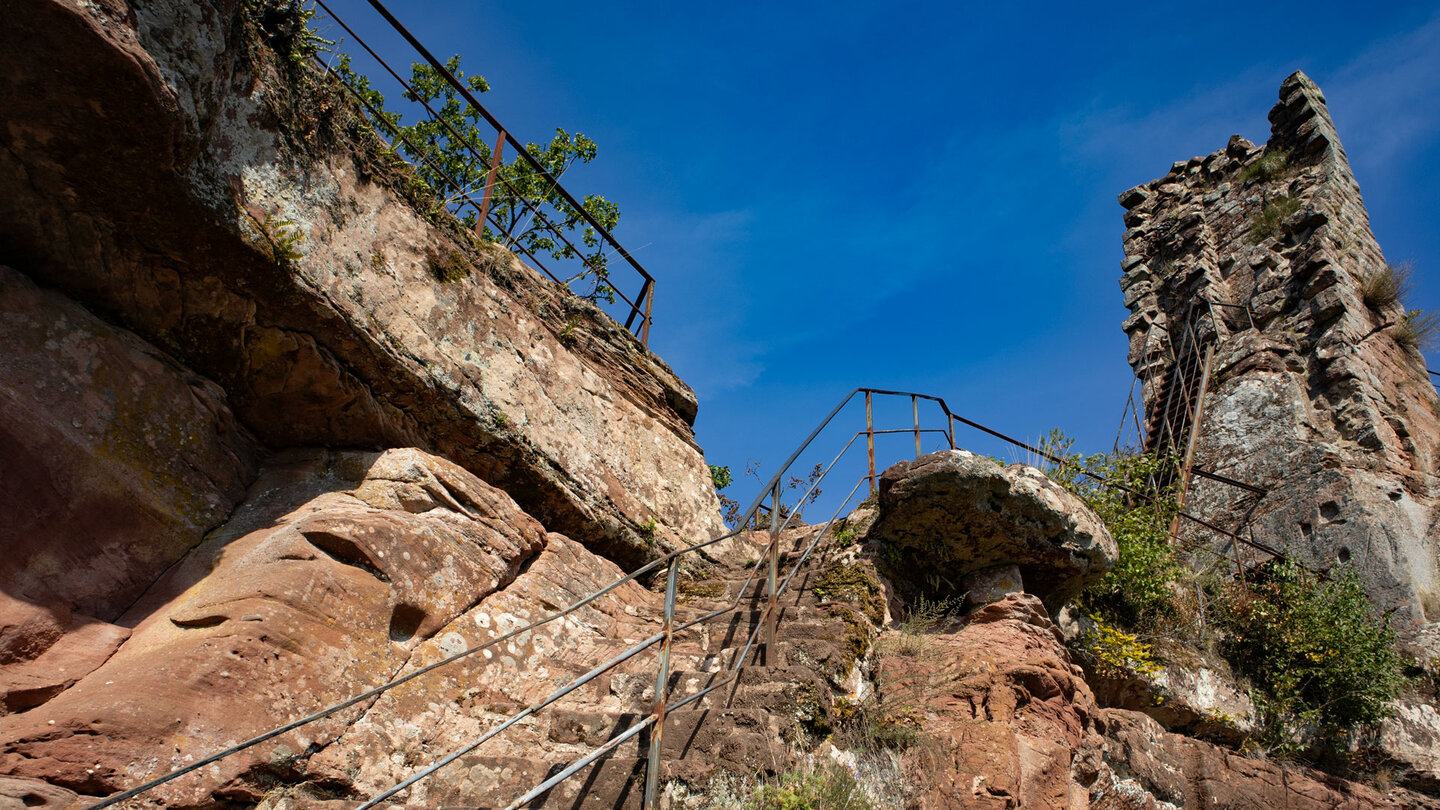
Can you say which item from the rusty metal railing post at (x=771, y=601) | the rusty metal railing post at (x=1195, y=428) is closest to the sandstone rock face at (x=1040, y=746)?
the rusty metal railing post at (x=771, y=601)

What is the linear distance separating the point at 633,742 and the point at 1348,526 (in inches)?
295

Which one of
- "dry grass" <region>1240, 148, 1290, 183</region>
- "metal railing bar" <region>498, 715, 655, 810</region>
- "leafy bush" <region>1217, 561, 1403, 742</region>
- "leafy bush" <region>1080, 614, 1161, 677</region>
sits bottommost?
"metal railing bar" <region>498, 715, 655, 810</region>

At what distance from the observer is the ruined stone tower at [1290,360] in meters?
8.09

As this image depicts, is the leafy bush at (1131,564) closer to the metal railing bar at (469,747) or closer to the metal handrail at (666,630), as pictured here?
the metal handrail at (666,630)

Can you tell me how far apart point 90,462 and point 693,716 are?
3.23 meters

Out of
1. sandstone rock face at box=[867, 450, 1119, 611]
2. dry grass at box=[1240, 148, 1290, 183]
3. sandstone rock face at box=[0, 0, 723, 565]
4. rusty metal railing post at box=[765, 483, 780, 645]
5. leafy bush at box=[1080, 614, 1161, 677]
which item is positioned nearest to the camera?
sandstone rock face at box=[0, 0, 723, 565]

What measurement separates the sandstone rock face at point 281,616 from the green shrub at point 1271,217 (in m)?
10.8

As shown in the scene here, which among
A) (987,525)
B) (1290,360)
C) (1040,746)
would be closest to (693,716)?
(1040,746)

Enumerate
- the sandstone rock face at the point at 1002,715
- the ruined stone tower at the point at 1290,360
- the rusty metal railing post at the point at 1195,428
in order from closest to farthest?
the sandstone rock face at the point at 1002,715 → the ruined stone tower at the point at 1290,360 → the rusty metal railing post at the point at 1195,428

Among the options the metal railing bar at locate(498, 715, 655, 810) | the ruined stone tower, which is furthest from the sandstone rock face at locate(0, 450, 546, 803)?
the ruined stone tower

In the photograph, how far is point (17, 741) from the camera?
306cm

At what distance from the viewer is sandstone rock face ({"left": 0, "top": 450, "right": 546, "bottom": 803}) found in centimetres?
322

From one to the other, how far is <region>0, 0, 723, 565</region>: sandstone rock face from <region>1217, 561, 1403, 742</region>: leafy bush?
5.08 metres

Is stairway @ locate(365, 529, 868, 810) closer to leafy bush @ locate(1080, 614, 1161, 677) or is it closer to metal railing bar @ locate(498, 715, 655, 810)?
metal railing bar @ locate(498, 715, 655, 810)
